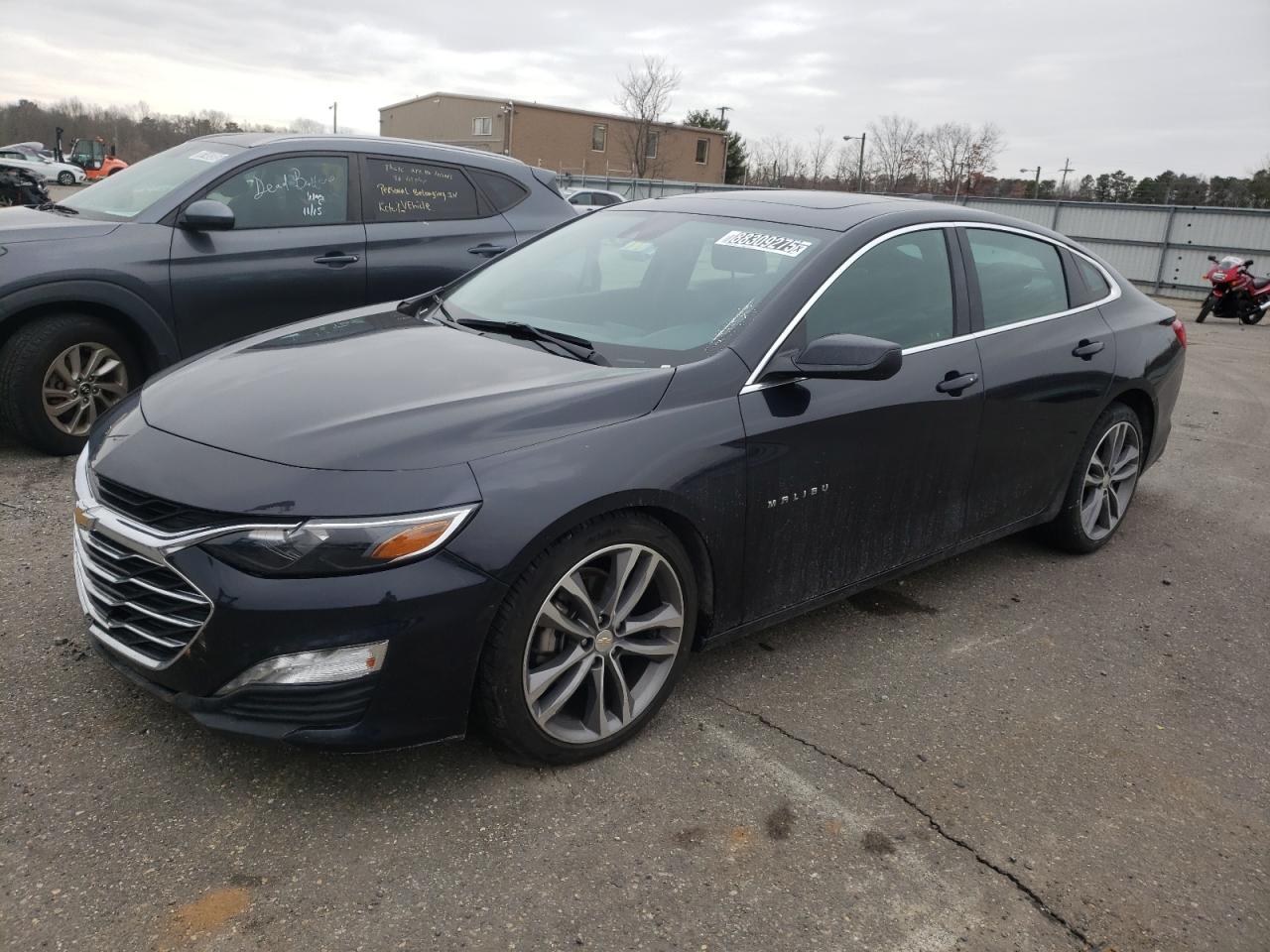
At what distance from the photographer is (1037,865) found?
251 cm

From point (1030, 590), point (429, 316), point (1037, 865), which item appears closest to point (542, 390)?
point (429, 316)

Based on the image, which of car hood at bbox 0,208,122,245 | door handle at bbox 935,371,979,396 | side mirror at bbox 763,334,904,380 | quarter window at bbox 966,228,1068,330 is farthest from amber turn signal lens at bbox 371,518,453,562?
car hood at bbox 0,208,122,245

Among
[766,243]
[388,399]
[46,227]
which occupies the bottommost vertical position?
[388,399]

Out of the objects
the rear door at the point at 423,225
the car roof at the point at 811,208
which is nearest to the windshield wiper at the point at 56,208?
the rear door at the point at 423,225

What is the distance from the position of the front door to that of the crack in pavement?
1.20 feet

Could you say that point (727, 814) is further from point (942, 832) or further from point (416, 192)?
point (416, 192)

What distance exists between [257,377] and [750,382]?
147 cm

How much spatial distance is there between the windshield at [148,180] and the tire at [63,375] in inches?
29.2

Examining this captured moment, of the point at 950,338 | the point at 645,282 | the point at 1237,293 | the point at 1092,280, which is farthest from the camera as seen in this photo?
the point at 1237,293

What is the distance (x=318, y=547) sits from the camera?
2271 mm

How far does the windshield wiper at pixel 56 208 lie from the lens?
5.58 metres

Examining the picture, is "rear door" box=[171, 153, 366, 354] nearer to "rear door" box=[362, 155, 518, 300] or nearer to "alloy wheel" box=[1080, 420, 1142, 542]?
"rear door" box=[362, 155, 518, 300]

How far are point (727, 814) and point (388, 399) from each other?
1.45 meters

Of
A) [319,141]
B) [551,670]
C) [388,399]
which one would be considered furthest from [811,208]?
[319,141]
